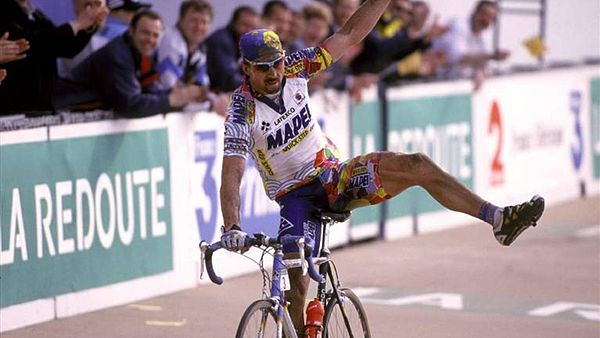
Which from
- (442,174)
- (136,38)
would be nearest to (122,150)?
(136,38)

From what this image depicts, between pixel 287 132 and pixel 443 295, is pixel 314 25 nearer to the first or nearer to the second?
pixel 443 295

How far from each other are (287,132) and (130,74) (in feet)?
12.7

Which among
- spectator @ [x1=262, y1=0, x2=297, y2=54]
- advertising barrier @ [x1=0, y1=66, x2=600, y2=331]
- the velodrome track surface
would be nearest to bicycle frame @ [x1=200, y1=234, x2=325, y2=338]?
the velodrome track surface

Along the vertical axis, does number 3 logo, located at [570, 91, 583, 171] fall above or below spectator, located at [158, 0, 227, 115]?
below

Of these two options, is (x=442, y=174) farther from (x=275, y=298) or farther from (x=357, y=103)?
(x=357, y=103)

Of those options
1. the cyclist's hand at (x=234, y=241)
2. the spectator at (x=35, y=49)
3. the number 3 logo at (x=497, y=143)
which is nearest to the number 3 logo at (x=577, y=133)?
the number 3 logo at (x=497, y=143)

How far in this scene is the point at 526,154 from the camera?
18.6m

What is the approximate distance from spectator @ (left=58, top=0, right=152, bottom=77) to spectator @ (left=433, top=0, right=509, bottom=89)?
5.48 m

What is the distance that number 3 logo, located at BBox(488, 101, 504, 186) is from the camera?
1770 cm

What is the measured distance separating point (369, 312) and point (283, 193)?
10.8 feet

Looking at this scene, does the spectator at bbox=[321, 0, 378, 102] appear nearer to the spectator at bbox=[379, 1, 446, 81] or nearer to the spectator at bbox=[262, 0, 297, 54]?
the spectator at bbox=[379, 1, 446, 81]

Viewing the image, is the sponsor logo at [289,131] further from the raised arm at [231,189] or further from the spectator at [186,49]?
the spectator at [186,49]

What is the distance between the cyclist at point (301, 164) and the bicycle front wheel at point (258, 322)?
12.5 inches

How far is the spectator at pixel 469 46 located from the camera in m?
17.8
